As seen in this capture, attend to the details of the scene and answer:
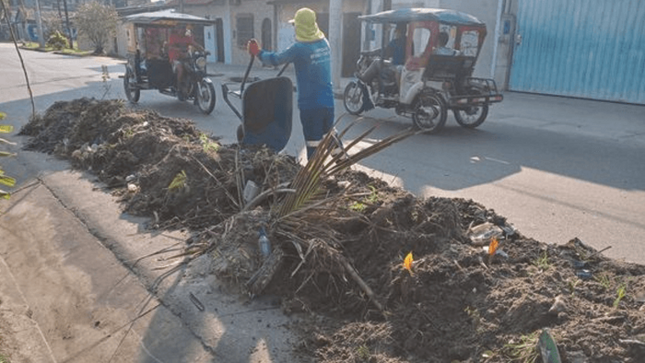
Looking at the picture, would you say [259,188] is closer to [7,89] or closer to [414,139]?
[414,139]

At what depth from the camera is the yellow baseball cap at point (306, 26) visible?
6.00 m

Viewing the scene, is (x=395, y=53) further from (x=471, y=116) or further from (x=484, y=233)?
(x=484, y=233)

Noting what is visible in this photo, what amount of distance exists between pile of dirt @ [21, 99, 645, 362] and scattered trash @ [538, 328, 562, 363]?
8 centimetres

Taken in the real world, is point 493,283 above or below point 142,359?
above

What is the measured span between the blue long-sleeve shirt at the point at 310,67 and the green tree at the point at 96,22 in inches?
1335

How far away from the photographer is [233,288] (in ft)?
12.4

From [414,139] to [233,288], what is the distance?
6506 mm

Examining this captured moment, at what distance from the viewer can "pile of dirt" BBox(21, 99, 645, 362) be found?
9.30 ft

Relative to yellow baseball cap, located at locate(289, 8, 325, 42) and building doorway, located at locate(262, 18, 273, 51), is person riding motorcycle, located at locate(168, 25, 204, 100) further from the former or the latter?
building doorway, located at locate(262, 18, 273, 51)

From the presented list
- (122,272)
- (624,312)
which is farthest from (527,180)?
(122,272)

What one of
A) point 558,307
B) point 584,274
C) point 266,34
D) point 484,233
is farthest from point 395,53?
point 266,34

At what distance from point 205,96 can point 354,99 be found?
134 inches

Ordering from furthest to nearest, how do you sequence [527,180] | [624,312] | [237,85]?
[237,85], [527,180], [624,312]

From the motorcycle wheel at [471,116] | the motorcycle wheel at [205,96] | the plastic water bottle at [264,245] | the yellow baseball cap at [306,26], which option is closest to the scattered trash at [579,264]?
the plastic water bottle at [264,245]
